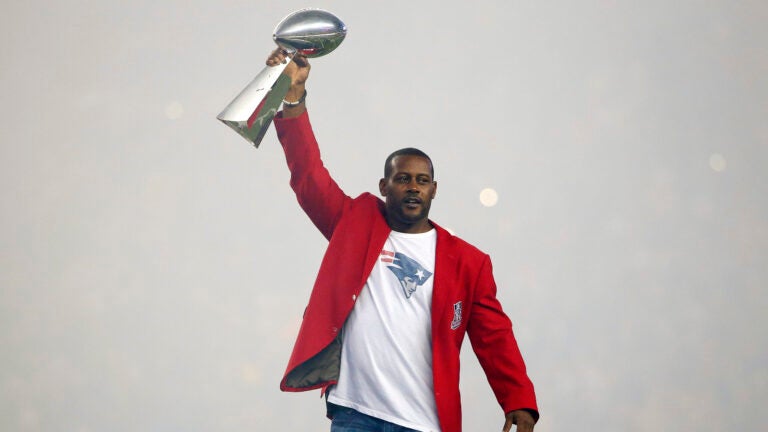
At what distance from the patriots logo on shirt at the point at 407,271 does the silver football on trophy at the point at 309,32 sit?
542 millimetres

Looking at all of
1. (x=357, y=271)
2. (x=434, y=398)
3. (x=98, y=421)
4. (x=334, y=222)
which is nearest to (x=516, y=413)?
(x=434, y=398)

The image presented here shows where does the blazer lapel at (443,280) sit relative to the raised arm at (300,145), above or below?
below

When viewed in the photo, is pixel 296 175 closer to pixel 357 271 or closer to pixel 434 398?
pixel 357 271

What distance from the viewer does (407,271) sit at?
6.48 ft

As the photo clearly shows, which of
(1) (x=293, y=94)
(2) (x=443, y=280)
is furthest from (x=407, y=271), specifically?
(1) (x=293, y=94)

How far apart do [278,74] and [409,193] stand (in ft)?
1.42

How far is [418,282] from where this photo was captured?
6.43 ft

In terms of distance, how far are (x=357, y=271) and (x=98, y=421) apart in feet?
7.36

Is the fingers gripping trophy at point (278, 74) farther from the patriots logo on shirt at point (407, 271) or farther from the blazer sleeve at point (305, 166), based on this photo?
the patriots logo on shirt at point (407, 271)

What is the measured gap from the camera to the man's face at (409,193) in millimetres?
2027

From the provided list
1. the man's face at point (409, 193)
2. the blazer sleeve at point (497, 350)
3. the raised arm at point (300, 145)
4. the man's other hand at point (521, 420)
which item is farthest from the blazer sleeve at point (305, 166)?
the man's other hand at point (521, 420)

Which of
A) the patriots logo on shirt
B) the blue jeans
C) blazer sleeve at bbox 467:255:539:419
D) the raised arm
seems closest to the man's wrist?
the raised arm

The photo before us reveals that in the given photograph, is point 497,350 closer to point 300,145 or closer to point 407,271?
point 407,271

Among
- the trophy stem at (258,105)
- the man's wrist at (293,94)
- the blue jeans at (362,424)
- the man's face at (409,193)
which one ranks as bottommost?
the blue jeans at (362,424)
